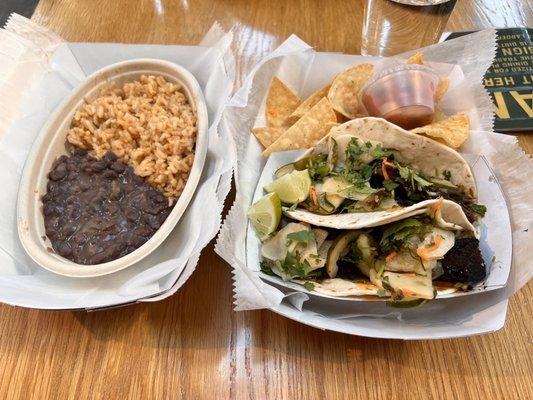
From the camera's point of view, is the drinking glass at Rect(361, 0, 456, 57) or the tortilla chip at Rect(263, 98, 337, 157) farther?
the drinking glass at Rect(361, 0, 456, 57)

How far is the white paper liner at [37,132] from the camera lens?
1073 millimetres

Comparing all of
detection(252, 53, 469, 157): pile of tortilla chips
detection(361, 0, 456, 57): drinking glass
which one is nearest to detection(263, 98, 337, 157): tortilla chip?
detection(252, 53, 469, 157): pile of tortilla chips

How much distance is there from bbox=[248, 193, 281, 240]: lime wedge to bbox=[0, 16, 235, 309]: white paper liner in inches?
3.8

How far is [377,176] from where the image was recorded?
115cm

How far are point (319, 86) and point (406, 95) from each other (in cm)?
34

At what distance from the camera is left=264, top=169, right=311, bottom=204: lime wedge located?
1124 mm

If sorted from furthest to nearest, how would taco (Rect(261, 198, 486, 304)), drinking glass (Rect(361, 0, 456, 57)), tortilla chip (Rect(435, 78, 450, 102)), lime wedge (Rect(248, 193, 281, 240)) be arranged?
drinking glass (Rect(361, 0, 456, 57)), tortilla chip (Rect(435, 78, 450, 102)), lime wedge (Rect(248, 193, 281, 240)), taco (Rect(261, 198, 486, 304))

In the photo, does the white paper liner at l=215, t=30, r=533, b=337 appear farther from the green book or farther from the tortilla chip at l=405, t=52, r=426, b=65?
the green book

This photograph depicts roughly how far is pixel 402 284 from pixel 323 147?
0.46m

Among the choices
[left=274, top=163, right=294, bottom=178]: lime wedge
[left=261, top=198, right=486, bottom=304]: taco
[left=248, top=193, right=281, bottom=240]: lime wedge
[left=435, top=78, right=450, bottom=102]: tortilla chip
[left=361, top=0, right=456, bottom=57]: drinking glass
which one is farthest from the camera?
[left=361, top=0, right=456, bottom=57]: drinking glass

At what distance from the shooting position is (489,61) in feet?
4.36

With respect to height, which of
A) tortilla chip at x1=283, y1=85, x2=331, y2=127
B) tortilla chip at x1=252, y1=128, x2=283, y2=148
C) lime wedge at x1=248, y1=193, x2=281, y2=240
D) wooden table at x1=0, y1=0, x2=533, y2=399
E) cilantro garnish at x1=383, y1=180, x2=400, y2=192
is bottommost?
wooden table at x1=0, y1=0, x2=533, y2=399

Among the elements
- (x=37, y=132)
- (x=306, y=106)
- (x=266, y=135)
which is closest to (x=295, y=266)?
(x=266, y=135)

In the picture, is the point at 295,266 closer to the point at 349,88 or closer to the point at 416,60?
the point at 349,88
